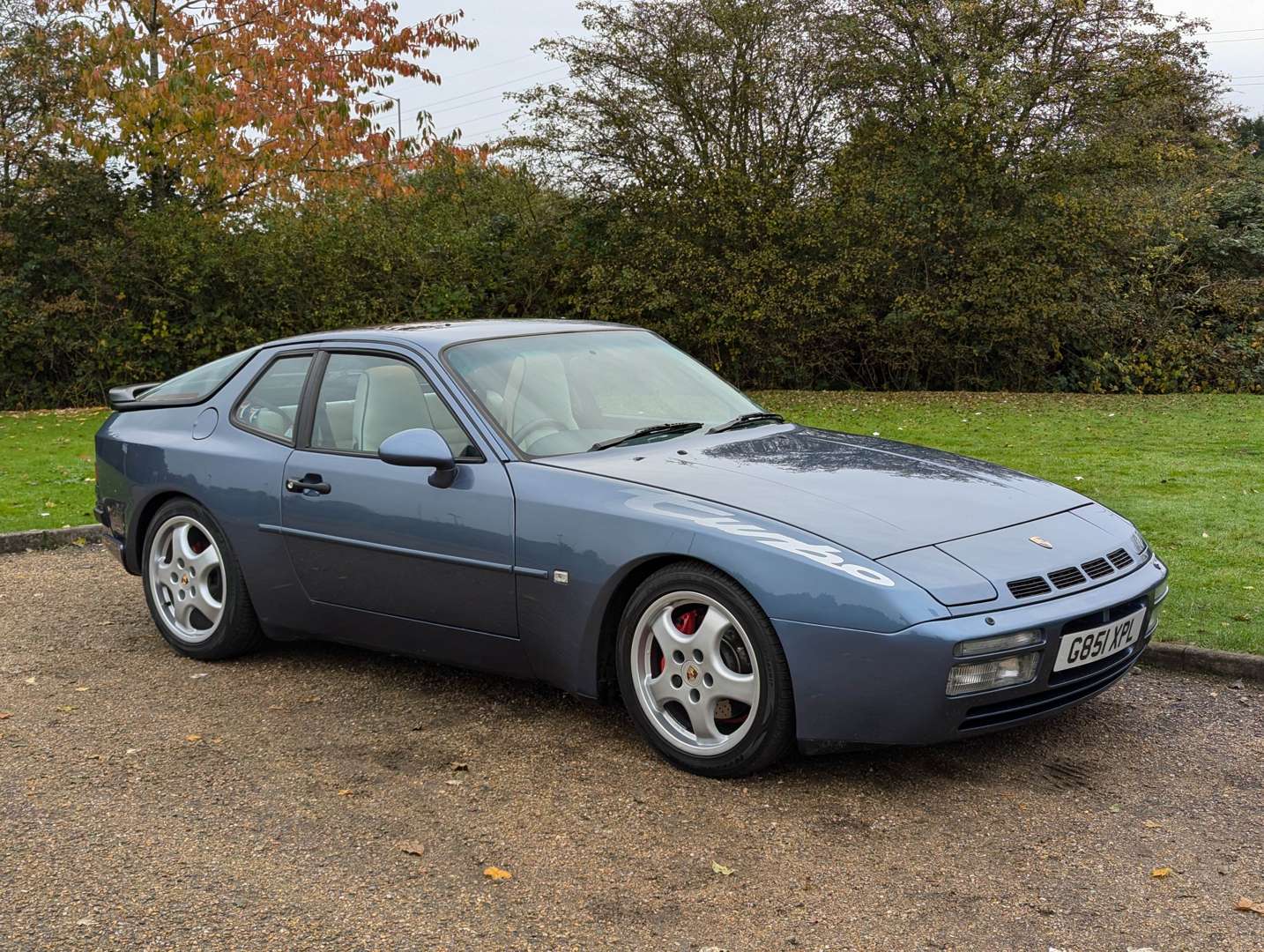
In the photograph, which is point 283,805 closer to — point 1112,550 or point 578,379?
point 578,379

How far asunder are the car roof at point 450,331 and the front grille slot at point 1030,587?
2.43m

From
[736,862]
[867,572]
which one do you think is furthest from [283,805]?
[867,572]

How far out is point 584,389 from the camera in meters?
5.29

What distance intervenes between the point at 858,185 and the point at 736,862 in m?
17.0

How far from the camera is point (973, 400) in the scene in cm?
1883

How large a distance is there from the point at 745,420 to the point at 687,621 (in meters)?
1.44

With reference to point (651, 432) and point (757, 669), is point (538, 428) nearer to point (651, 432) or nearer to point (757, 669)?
point (651, 432)

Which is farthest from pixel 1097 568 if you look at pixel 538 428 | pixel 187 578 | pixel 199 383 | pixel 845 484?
pixel 199 383

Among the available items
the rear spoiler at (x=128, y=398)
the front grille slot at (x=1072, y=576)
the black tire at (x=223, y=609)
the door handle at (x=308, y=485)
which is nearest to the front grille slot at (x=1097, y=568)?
the front grille slot at (x=1072, y=576)

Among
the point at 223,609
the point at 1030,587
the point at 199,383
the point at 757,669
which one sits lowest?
the point at 223,609

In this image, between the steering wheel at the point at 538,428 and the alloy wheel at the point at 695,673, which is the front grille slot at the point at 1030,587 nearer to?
the alloy wheel at the point at 695,673

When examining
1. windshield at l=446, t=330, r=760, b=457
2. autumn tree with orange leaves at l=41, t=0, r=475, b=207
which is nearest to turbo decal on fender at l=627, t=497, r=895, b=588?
windshield at l=446, t=330, r=760, b=457

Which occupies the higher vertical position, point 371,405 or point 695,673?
point 371,405

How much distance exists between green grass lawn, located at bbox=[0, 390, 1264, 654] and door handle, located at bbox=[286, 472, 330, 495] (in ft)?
11.9
